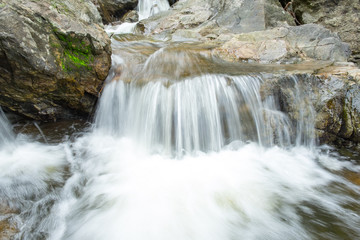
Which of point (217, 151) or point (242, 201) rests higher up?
point (217, 151)

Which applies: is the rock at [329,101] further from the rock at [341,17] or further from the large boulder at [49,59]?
the rock at [341,17]

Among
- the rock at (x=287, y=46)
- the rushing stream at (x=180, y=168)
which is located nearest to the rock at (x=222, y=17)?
the rock at (x=287, y=46)

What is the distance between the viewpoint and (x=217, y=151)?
4023 mm

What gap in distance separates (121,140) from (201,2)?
28.6 ft

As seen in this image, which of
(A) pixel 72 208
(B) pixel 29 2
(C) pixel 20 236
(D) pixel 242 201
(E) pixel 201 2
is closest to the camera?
(C) pixel 20 236

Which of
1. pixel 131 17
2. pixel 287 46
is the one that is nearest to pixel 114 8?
pixel 131 17

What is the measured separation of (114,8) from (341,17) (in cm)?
1197

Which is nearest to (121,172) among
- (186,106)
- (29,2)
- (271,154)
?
(186,106)

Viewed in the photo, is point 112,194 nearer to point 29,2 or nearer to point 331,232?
point 331,232

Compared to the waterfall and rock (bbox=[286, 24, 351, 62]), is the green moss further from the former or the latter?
rock (bbox=[286, 24, 351, 62])

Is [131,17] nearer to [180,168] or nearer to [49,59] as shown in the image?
[49,59]

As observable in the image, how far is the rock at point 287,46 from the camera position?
5.56m

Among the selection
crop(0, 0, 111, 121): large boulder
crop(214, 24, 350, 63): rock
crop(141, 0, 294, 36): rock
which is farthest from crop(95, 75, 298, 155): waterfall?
crop(141, 0, 294, 36): rock

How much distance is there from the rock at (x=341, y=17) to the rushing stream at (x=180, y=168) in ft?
20.8
